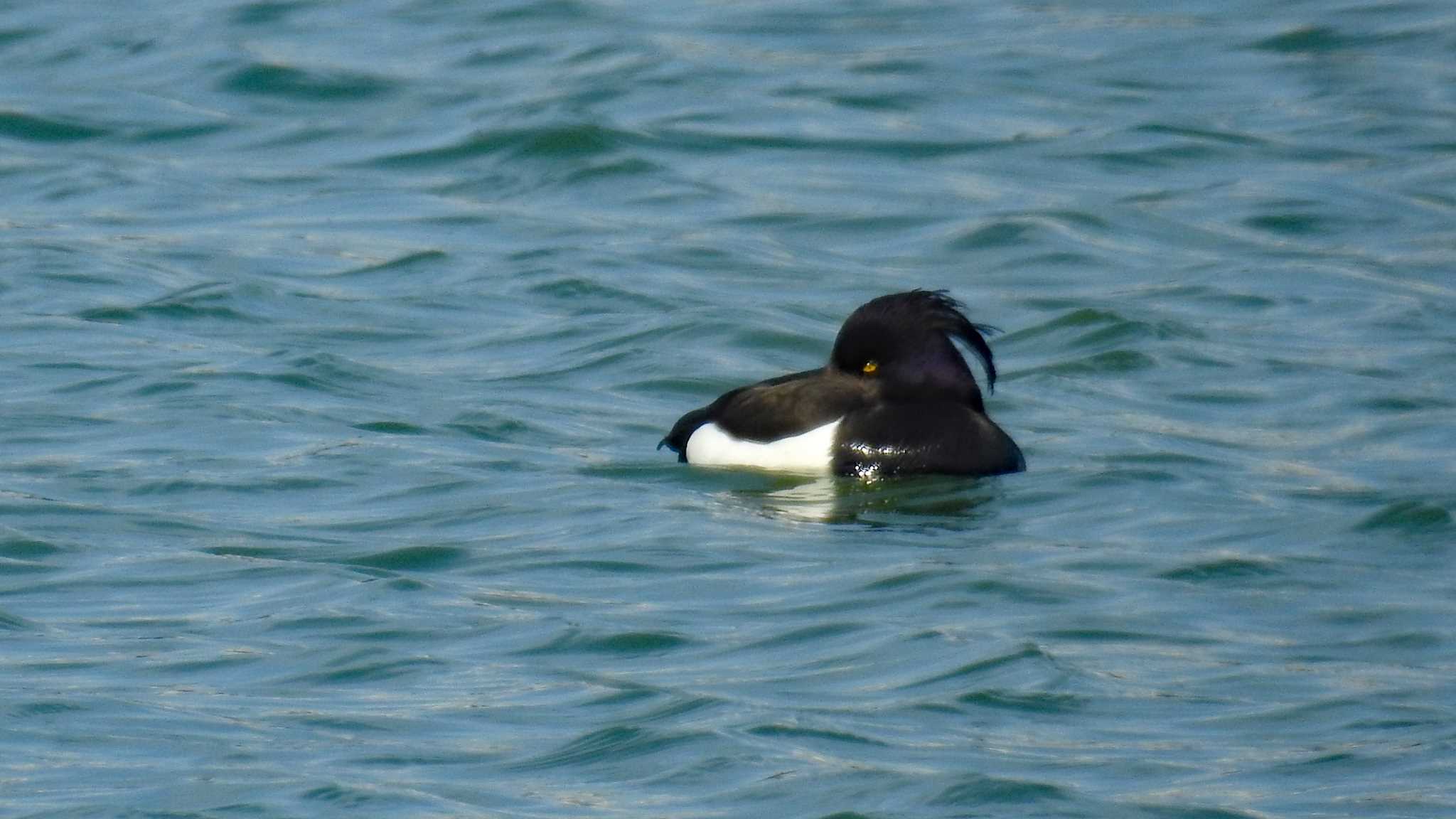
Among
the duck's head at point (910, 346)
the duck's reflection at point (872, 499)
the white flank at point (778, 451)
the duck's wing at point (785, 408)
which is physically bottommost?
the duck's reflection at point (872, 499)

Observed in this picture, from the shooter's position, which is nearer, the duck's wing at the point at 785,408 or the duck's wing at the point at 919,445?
the duck's wing at the point at 919,445

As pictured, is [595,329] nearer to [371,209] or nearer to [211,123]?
[371,209]

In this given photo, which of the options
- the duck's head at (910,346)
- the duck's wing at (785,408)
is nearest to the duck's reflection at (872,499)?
the duck's wing at (785,408)

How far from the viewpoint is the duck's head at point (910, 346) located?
32.1 feet

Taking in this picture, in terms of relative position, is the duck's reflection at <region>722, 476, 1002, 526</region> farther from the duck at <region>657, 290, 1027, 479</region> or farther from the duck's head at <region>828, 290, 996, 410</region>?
the duck's head at <region>828, 290, 996, 410</region>

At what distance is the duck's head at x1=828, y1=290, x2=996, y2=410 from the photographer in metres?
9.77

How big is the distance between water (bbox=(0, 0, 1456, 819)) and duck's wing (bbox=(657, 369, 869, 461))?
0.70 ft

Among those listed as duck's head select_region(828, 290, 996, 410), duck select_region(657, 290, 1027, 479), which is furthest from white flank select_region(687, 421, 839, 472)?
duck's head select_region(828, 290, 996, 410)

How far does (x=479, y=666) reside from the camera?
702cm

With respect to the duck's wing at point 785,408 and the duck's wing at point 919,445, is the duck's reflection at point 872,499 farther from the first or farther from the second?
the duck's wing at point 785,408

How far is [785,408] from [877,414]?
353 mm

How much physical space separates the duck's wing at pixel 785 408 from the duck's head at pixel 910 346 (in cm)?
11

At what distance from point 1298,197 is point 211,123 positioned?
6871 mm

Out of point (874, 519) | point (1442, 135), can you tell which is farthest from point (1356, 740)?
point (1442, 135)
